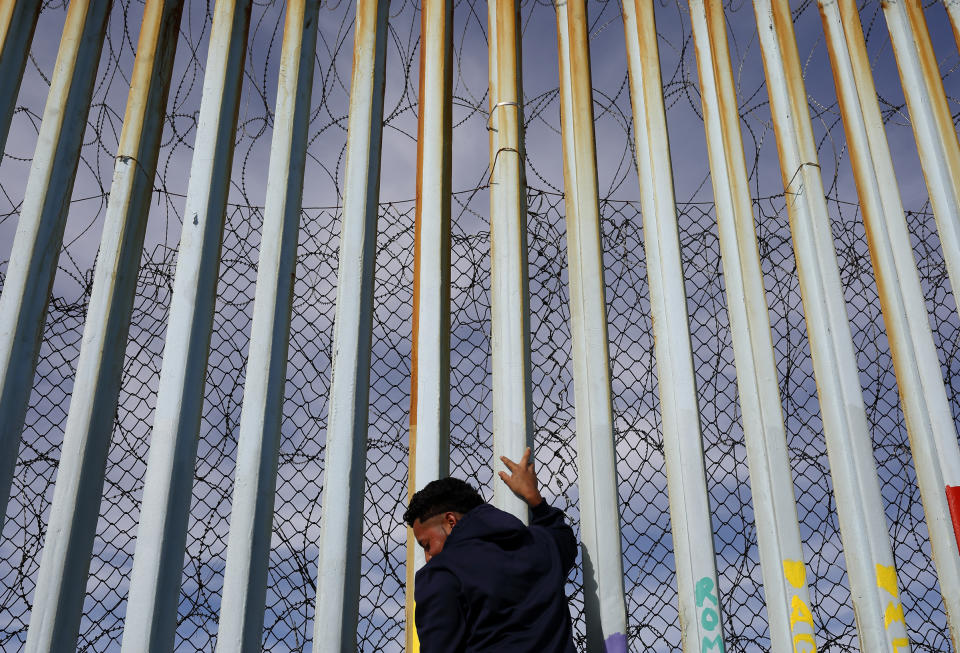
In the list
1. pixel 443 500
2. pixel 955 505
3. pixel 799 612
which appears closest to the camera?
pixel 443 500

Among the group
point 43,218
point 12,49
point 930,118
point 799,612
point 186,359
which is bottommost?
point 799,612

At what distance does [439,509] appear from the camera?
271 cm

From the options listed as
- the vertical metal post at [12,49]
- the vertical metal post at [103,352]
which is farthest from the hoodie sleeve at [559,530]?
the vertical metal post at [12,49]

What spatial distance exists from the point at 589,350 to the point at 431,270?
75 centimetres

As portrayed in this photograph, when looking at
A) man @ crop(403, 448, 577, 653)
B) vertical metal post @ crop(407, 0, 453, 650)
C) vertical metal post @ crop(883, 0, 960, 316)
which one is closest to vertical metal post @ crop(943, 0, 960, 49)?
vertical metal post @ crop(883, 0, 960, 316)

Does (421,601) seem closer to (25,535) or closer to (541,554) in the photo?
(541,554)

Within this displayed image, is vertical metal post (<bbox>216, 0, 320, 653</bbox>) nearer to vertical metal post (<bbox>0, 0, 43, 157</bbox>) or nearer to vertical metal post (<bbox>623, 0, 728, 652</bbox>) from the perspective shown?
vertical metal post (<bbox>0, 0, 43, 157</bbox>)

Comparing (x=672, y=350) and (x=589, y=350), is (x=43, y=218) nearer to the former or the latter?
(x=589, y=350)

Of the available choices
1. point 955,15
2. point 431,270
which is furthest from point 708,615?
point 955,15

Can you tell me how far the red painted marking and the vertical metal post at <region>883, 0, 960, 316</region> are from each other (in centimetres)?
89

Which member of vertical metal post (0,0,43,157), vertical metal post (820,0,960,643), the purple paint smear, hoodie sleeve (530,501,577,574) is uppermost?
vertical metal post (0,0,43,157)

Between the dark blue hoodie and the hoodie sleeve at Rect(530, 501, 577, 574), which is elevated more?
the hoodie sleeve at Rect(530, 501, 577, 574)

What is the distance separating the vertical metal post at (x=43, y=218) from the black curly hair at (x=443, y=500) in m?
1.80

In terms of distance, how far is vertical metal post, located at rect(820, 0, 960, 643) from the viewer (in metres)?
3.17
